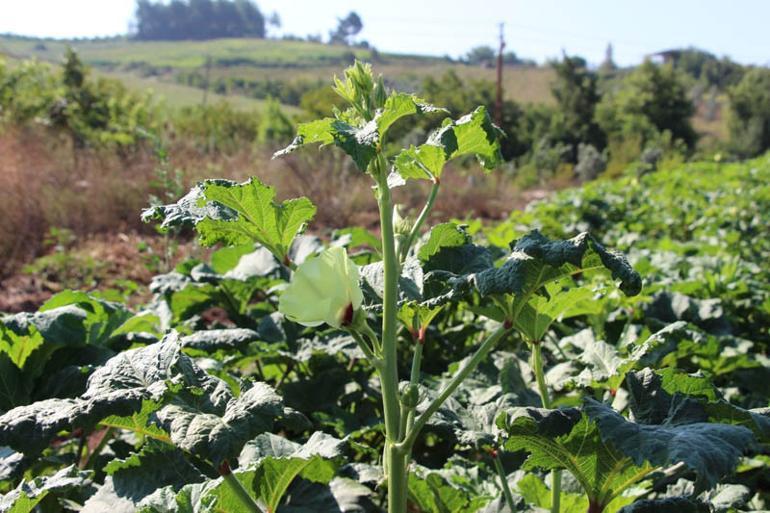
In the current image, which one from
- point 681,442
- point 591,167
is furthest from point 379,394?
point 591,167

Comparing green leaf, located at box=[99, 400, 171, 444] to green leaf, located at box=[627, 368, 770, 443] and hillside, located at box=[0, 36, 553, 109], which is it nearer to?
green leaf, located at box=[627, 368, 770, 443]

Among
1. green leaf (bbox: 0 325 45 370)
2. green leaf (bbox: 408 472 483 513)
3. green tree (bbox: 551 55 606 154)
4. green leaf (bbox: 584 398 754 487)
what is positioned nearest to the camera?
green leaf (bbox: 584 398 754 487)

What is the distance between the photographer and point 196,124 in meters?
19.1

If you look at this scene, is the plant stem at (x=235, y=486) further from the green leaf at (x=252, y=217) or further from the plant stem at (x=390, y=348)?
the green leaf at (x=252, y=217)

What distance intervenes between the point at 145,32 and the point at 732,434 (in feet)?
421

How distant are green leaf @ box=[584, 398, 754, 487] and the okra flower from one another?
367 mm

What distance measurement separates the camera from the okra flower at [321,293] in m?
0.86

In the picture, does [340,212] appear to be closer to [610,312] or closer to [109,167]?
[109,167]

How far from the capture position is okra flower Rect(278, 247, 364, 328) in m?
0.86

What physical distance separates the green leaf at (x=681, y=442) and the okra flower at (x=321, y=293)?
1.20ft

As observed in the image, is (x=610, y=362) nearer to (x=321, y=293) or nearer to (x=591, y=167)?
(x=321, y=293)

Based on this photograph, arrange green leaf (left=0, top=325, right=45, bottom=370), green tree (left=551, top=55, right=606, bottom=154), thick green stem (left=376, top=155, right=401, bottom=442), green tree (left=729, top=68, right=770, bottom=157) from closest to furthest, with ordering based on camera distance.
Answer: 1. thick green stem (left=376, top=155, right=401, bottom=442)
2. green leaf (left=0, top=325, right=45, bottom=370)
3. green tree (left=551, top=55, right=606, bottom=154)
4. green tree (left=729, top=68, right=770, bottom=157)

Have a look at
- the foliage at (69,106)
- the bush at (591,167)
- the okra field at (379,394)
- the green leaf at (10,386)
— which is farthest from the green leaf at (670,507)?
the bush at (591,167)

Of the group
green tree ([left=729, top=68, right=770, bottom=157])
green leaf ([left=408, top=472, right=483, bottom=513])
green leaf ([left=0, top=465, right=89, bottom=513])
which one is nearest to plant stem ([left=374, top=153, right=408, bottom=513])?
green leaf ([left=408, top=472, right=483, bottom=513])
